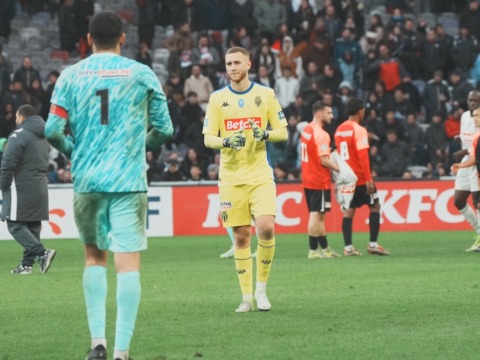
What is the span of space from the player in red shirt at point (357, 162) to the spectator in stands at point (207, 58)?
36.7 ft

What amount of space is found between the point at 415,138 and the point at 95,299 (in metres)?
21.0

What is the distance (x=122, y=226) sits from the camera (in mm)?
7535

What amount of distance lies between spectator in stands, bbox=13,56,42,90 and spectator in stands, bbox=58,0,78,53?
280cm

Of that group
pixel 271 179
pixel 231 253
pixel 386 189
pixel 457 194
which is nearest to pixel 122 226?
pixel 271 179

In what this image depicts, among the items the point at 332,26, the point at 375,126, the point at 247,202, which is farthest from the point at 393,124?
the point at 247,202

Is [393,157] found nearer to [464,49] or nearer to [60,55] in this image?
[464,49]

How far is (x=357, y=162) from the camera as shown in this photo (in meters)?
18.5

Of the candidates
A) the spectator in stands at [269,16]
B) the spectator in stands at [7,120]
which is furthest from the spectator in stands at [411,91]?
the spectator in stands at [7,120]

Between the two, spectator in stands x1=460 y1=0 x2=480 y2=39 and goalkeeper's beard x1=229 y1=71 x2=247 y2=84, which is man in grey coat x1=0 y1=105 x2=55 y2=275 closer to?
goalkeeper's beard x1=229 y1=71 x2=247 y2=84

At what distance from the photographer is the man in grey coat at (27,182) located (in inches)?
628

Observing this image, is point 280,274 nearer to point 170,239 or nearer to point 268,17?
point 170,239

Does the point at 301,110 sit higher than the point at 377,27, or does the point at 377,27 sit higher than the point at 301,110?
the point at 377,27

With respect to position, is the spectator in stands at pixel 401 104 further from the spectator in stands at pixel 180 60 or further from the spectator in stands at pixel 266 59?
the spectator in stands at pixel 180 60

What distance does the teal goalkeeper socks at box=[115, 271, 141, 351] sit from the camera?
7461mm
